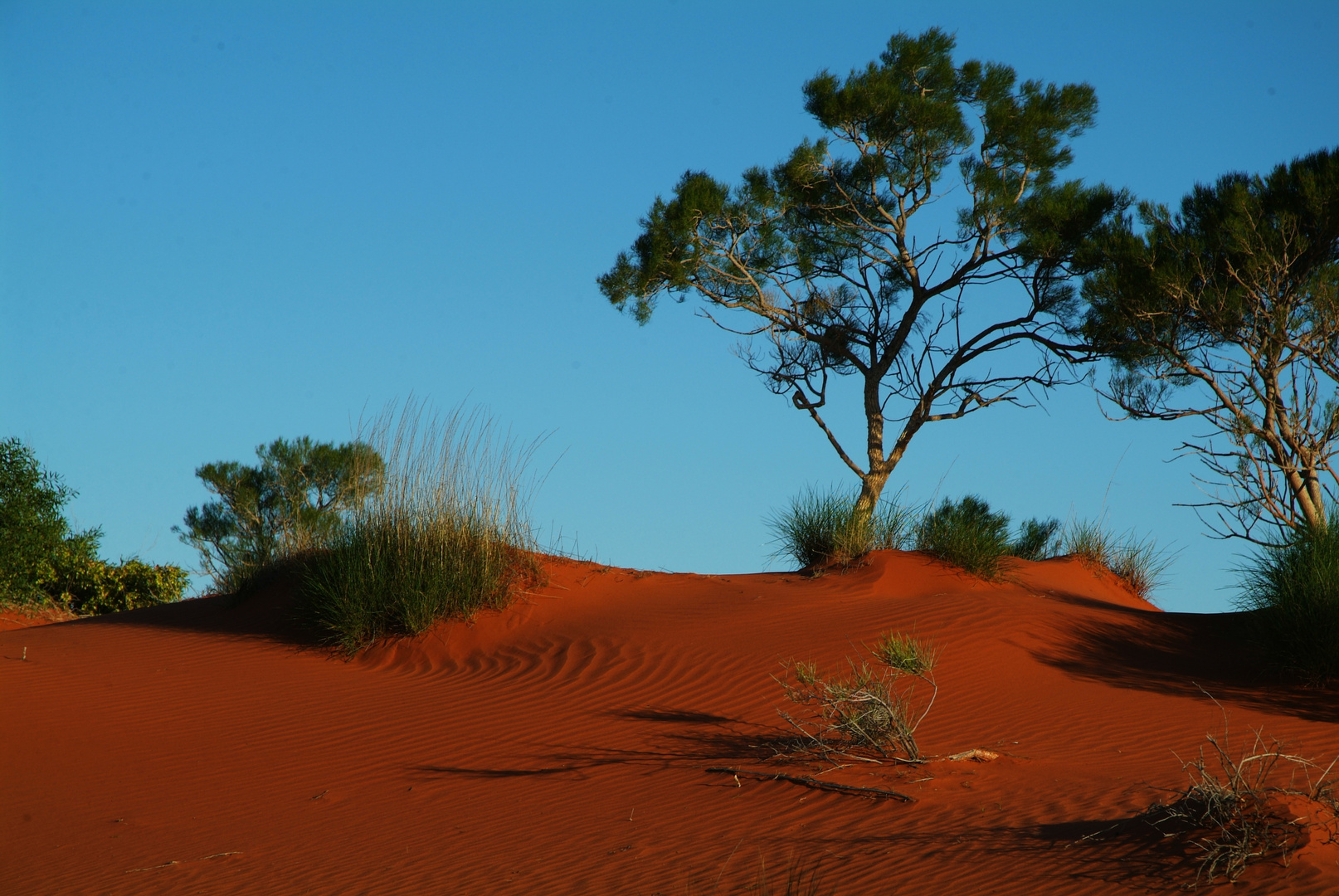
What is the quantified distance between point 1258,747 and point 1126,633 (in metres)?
3.68

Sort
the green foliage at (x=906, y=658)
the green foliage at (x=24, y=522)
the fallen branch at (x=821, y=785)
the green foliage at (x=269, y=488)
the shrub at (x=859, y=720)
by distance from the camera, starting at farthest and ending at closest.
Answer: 1. the green foliage at (x=269, y=488)
2. the green foliage at (x=24, y=522)
3. the green foliage at (x=906, y=658)
4. the shrub at (x=859, y=720)
5. the fallen branch at (x=821, y=785)

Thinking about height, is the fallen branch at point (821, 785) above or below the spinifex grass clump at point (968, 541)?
below

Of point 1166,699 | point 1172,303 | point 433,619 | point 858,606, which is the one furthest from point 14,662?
point 1172,303

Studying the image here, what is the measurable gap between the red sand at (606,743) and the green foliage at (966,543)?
33 cm

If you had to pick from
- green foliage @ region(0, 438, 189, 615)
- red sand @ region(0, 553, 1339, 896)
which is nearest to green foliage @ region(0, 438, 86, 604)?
green foliage @ region(0, 438, 189, 615)

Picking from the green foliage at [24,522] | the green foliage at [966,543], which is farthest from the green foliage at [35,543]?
the green foliage at [966,543]

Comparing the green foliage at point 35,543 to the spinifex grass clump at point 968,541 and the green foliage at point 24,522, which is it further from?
the spinifex grass clump at point 968,541

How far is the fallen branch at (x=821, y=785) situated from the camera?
5648 mm

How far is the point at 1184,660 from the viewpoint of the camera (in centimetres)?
982

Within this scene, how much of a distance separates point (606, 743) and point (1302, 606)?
5945mm

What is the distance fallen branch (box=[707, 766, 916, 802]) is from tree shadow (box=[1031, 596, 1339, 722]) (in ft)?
12.7

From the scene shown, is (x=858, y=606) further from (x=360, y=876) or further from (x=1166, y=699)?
(x=360, y=876)

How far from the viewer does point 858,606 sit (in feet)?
35.7

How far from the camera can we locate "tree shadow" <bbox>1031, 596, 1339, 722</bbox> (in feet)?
27.9
